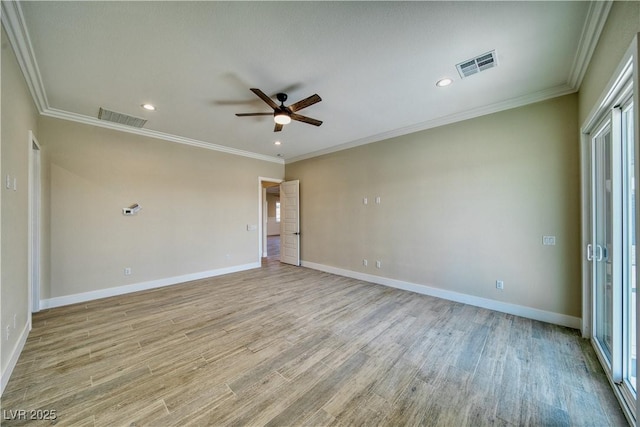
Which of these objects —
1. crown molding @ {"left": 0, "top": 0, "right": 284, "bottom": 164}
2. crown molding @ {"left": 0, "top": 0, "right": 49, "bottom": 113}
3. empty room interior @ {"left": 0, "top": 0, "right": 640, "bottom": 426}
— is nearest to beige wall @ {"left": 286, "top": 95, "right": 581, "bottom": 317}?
empty room interior @ {"left": 0, "top": 0, "right": 640, "bottom": 426}

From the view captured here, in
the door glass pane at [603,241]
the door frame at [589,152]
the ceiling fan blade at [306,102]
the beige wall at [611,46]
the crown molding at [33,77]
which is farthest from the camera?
the ceiling fan blade at [306,102]

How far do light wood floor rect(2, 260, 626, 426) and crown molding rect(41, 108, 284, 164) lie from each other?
291cm

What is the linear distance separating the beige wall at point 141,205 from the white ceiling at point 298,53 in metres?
0.67

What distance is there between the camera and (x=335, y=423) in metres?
1.60

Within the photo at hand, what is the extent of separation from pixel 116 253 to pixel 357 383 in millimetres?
4479

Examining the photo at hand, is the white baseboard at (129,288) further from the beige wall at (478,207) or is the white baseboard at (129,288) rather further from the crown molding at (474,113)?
the crown molding at (474,113)

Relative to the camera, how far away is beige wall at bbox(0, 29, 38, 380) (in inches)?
77.4

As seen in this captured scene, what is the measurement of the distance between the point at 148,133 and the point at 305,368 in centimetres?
478

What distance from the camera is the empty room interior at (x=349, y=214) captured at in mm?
1814

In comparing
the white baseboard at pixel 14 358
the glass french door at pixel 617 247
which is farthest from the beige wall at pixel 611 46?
the white baseboard at pixel 14 358

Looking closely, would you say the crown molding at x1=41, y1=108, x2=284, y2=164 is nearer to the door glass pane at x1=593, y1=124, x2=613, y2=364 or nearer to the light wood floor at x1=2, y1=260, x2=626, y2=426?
the light wood floor at x1=2, y1=260, x2=626, y2=426

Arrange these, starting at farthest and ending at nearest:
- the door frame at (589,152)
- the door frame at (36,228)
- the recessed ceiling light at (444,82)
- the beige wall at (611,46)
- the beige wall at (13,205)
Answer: the door frame at (36,228) → the recessed ceiling light at (444,82) → the beige wall at (13,205) → the beige wall at (611,46) → the door frame at (589,152)

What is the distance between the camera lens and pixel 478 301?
11.7 ft

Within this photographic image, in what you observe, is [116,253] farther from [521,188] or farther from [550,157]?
[550,157]
